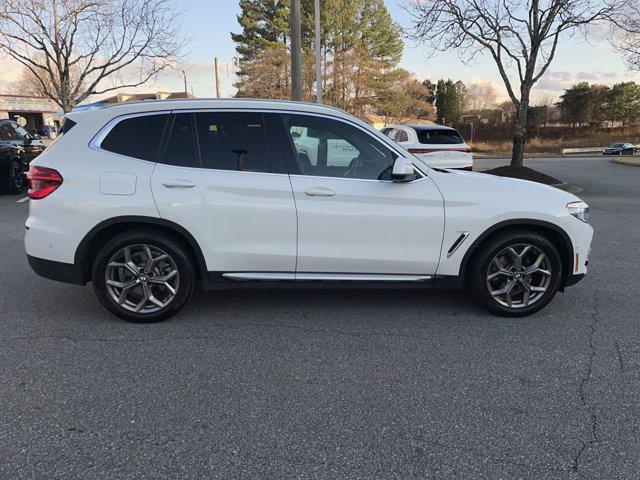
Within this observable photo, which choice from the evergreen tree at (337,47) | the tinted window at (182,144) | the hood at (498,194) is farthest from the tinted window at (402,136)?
the evergreen tree at (337,47)

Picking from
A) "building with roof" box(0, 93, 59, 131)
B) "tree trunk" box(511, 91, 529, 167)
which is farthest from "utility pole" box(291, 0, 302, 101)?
"building with roof" box(0, 93, 59, 131)

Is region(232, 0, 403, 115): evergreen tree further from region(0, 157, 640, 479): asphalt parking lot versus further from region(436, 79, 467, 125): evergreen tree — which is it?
region(0, 157, 640, 479): asphalt parking lot

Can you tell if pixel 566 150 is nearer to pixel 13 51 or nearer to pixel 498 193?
pixel 13 51

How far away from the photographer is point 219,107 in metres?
4.05

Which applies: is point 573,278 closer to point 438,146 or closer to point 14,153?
point 438,146

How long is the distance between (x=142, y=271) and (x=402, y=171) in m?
2.23

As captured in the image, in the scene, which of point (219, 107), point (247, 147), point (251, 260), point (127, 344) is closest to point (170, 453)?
point (127, 344)

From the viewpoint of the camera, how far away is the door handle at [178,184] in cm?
383

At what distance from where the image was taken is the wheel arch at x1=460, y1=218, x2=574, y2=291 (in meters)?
4.01

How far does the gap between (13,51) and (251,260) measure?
54.8 feet

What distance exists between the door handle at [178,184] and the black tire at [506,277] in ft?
7.94

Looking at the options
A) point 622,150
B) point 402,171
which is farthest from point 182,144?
point 622,150

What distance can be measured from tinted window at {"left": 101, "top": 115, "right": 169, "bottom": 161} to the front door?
1.05 meters

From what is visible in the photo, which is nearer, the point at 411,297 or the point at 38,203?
the point at 38,203
